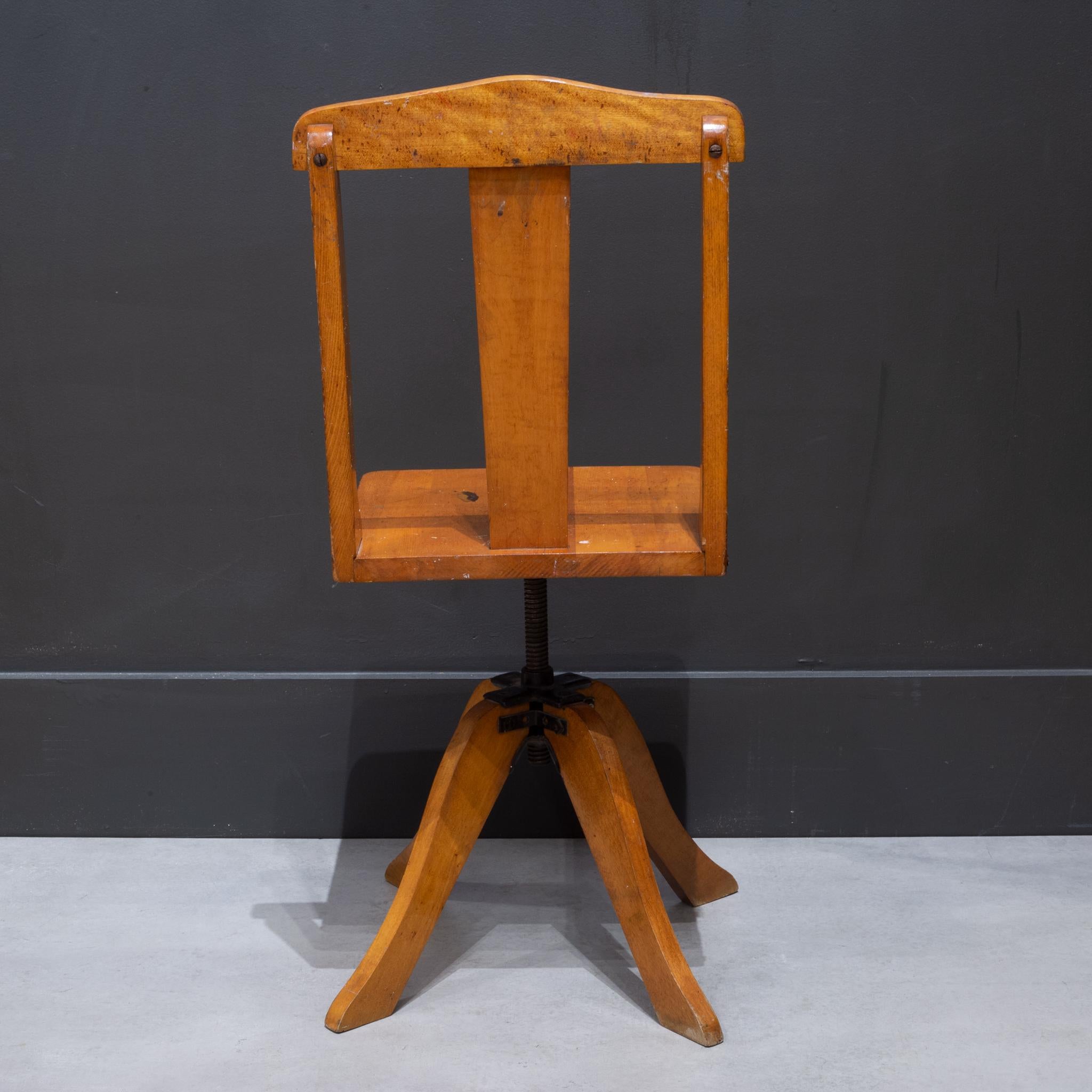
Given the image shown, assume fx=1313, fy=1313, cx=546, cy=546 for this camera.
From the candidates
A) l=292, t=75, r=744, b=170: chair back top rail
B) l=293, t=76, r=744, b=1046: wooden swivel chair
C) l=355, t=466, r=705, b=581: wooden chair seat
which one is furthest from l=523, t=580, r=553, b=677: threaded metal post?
l=292, t=75, r=744, b=170: chair back top rail

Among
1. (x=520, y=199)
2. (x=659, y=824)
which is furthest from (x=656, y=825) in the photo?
(x=520, y=199)

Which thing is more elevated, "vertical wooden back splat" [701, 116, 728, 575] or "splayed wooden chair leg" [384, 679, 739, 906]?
"vertical wooden back splat" [701, 116, 728, 575]

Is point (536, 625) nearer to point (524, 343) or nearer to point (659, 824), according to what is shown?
point (659, 824)

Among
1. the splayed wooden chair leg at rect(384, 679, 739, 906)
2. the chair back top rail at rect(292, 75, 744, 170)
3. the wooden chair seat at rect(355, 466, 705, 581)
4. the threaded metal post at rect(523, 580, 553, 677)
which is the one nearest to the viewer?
the chair back top rail at rect(292, 75, 744, 170)

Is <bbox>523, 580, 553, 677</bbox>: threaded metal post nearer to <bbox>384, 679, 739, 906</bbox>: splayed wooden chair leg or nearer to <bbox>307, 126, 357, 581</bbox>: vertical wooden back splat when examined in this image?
<bbox>384, 679, 739, 906</bbox>: splayed wooden chair leg

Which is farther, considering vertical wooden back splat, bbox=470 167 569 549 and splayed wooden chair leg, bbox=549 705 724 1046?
splayed wooden chair leg, bbox=549 705 724 1046

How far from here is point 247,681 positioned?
229 cm

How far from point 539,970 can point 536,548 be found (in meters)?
0.71

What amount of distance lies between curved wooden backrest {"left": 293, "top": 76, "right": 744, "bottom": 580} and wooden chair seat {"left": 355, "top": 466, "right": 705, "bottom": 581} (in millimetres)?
112

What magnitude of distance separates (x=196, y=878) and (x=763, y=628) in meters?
1.05

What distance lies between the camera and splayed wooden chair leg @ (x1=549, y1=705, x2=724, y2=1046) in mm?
1772

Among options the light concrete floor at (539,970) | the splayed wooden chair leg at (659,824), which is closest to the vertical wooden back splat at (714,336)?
the splayed wooden chair leg at (659,824)

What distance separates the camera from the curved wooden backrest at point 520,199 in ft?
4.60

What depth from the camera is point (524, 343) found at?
1.47m
